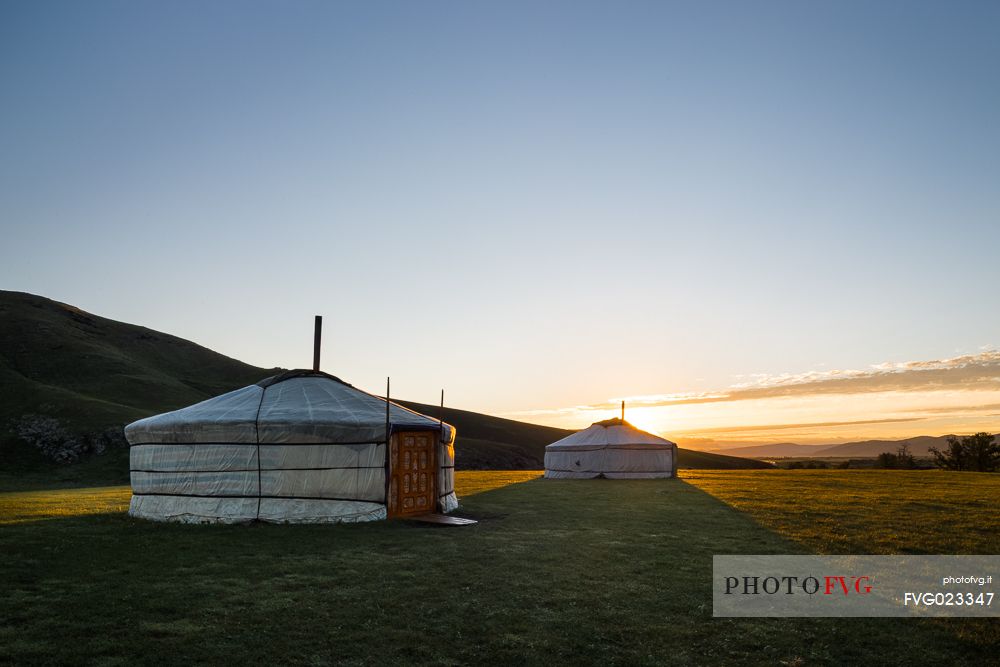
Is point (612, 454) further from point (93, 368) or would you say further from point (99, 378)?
point (93, 368)

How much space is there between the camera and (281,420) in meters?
10.4

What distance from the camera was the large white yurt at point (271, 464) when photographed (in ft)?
33.8

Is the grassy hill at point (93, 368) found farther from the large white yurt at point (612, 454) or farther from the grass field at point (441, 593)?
the grass field at point (441, 593)

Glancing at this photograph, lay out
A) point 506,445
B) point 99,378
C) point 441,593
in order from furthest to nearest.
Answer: point 506,445 < point 99,378 < point 441,593

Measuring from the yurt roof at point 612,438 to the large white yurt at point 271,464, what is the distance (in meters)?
12.8

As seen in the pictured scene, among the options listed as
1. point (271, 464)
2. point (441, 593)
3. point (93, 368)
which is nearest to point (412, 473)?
point (271, 464)

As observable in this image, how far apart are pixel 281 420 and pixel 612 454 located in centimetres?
1456

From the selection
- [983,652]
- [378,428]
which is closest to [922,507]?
[983,652]

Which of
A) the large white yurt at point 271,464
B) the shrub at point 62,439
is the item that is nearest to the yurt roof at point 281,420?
the large white yurt at point 271,464

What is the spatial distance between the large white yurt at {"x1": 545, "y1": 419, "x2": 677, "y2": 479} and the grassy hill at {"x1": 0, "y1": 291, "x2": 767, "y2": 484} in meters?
17.6

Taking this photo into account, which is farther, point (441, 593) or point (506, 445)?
point (506, 445)

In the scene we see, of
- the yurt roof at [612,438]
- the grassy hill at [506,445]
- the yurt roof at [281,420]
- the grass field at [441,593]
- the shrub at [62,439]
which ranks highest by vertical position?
the yurt roof at [281,420]

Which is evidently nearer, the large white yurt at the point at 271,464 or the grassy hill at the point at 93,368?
the large white yurt at the point at 271,464

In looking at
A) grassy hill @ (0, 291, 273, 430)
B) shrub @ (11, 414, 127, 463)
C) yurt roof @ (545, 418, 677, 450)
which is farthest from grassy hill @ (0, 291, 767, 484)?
yurt roof @ (545, 418, 677, 450)
